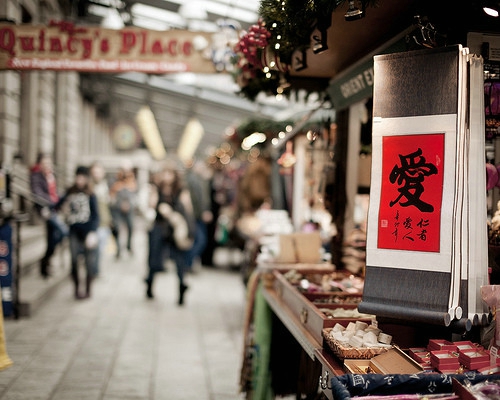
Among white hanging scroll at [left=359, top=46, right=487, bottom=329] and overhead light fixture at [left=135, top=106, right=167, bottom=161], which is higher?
overhead light fixture at [left=135, top=106, right=167, bottom=161]

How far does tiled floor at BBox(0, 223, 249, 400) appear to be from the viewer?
212 inches

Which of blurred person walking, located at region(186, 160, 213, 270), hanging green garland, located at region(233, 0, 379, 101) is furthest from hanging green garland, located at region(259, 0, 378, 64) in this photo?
blurred person walking, located at region(186, 160, 213, 270)

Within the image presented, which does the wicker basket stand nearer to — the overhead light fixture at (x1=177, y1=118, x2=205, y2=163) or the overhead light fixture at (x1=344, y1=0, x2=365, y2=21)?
the overhead light fixture at (x1=344, y1=0, x2=365, y2=21)

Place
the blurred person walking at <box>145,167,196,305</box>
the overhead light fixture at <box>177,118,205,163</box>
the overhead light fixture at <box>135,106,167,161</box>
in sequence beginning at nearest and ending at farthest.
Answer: the blurred person walking at <box>145,167,196,305</box> → the overhead light fixture at <box>135,106,167,161</box> → the overhead light fixture at <box>177,118,205,163</box>

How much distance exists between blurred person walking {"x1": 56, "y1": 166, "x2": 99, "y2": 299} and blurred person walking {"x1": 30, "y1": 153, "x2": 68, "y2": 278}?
20.6 inches

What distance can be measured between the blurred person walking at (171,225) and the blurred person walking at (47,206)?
175cm

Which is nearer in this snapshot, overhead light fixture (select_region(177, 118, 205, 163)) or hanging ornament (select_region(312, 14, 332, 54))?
hanging ornament (select_region(312, 14, 332, 54))

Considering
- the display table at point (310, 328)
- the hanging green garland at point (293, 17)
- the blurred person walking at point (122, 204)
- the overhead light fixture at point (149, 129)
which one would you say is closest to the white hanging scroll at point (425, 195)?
the display table at point (310, 328)

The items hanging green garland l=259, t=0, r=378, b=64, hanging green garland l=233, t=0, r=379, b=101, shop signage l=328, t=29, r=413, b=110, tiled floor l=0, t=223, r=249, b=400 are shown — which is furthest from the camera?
tiled floor l=0, t=223, r=249, b=400

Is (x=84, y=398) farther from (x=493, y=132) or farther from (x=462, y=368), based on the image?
(x=493, y=132)

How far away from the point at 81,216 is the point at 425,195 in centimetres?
710

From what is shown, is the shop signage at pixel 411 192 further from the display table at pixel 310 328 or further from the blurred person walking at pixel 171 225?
the blurred person walking at pixel 171 225

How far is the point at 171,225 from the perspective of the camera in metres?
9.22

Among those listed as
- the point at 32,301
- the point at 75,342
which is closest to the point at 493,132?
the point at 75,342
